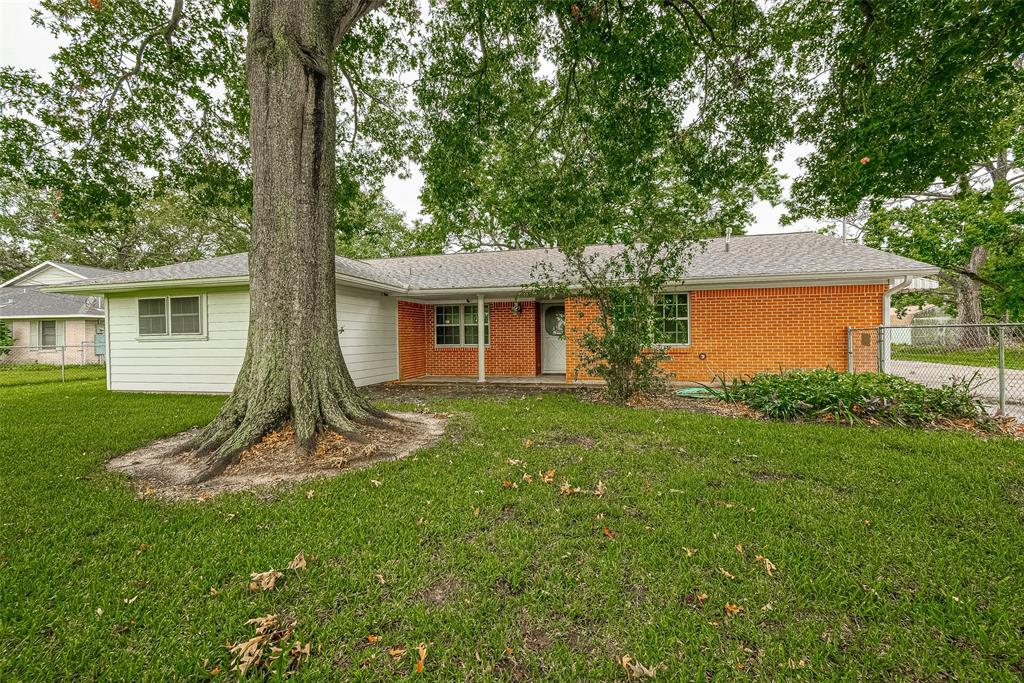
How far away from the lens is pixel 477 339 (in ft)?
40.7

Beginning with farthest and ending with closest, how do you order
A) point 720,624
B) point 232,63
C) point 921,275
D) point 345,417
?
1. point 232,63
2. point 921,275
3. point 345,417
4. point 720,624

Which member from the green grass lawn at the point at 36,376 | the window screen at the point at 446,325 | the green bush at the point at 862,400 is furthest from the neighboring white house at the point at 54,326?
the green bush at the point at 862,400

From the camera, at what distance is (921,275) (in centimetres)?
841

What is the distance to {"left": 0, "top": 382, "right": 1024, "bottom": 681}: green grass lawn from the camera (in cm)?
Result: 190

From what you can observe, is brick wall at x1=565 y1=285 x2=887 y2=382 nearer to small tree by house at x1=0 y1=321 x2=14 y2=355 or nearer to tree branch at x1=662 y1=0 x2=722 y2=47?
tree branch at x1=662 y1=0 x2=722 y2=47

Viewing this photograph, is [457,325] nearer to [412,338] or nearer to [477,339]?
[477,339]

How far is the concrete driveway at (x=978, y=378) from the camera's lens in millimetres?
6676

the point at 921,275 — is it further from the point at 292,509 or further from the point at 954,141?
the point at 292,509

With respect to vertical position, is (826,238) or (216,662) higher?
(826,238)

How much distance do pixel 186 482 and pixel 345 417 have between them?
1.60 metres

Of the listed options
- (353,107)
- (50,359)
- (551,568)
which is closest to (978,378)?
(551,568)

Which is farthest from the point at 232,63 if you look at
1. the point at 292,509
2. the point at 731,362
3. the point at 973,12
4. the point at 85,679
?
the point at 731,362

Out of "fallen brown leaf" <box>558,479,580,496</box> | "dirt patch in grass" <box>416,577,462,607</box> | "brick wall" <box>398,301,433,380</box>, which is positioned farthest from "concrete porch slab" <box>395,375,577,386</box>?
"dirt patch in grass" <box>416,577,462,607</box>

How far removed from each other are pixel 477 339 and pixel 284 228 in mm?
7804
